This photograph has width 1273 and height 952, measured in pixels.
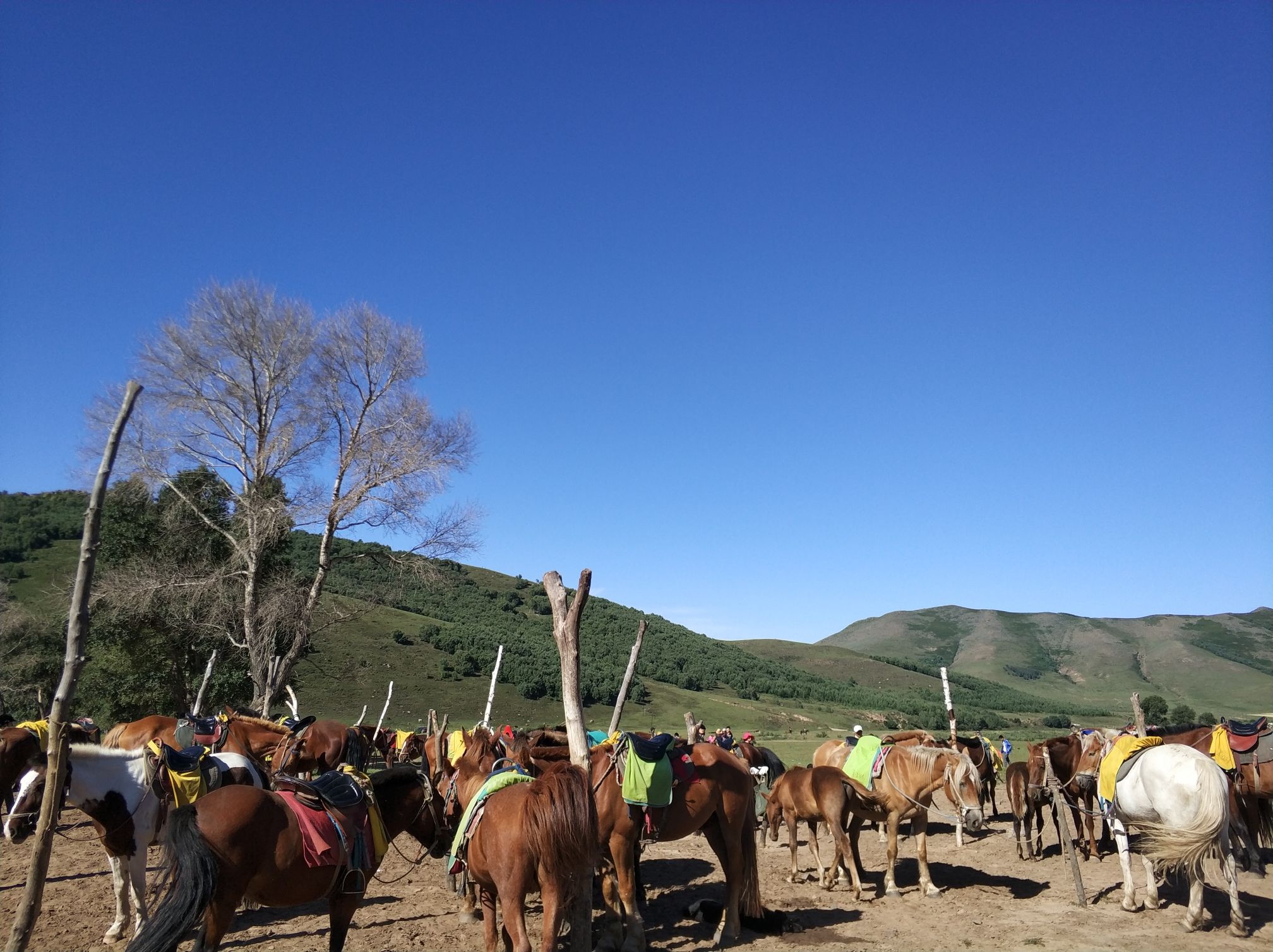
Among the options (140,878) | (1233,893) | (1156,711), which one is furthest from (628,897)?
(1156,711)

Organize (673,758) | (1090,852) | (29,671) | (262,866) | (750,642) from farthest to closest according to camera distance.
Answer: (750,642)
(29,671)
(1090,852)
(673,758)
(262,866)

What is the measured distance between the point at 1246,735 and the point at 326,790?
11722 mm

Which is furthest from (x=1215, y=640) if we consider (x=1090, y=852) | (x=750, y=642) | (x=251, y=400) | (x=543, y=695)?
(x=251, y=400)

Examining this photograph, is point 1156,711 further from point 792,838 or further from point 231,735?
point 231,735

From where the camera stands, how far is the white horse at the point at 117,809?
6.38 meters

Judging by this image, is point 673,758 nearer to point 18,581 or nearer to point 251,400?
point 251,400

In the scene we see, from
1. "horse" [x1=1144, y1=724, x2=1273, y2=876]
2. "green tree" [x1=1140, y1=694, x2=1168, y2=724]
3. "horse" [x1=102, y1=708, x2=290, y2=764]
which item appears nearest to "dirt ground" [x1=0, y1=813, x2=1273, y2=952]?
"horse" [x1=1144, y1=724, x2=1273, y2=876]

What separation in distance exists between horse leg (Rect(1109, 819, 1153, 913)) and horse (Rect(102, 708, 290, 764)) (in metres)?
11.9

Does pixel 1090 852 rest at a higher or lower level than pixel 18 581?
lower

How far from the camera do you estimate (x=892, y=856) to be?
31.9 ft

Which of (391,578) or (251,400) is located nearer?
(251,400)

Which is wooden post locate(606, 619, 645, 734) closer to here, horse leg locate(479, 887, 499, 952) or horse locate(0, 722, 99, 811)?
horse leg locate(479, 887, 499, 952)

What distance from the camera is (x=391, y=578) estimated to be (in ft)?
62.7

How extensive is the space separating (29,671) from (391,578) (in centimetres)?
2191
